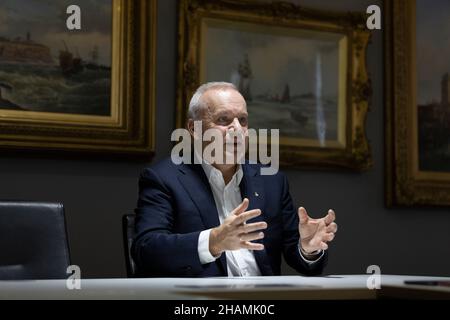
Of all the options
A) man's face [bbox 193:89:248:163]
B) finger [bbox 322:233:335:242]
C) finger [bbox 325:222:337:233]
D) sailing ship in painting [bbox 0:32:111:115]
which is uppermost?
sailing ship in painting [bbox 0:32:111:115]

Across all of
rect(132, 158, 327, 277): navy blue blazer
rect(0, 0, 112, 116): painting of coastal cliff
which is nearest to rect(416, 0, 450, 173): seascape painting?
rect(132, 158, 327, 277): navy blue blazer

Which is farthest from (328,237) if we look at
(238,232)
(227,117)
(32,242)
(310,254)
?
(32,242)

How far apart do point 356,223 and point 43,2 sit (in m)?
1.97

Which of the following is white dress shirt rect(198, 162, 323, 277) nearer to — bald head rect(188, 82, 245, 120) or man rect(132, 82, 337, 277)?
man rect(132, 82, 337, 277)

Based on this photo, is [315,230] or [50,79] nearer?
[315,230]

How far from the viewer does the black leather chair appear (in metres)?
2.28

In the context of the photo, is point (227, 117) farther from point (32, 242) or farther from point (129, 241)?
point (32, 242)

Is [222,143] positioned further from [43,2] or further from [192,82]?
[43,2]

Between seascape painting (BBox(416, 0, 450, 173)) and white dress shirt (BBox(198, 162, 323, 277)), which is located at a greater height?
seascape painting (BBox(416, 0, 450, 173))

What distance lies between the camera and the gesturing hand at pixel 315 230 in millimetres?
2273

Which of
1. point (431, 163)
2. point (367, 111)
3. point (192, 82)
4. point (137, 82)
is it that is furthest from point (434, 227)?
point (137, 82)

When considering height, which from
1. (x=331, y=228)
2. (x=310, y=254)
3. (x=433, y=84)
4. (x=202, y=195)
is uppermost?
(x=433, y=84)

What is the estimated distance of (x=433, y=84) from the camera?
12.9 feet

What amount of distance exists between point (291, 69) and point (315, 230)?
1.48 m
